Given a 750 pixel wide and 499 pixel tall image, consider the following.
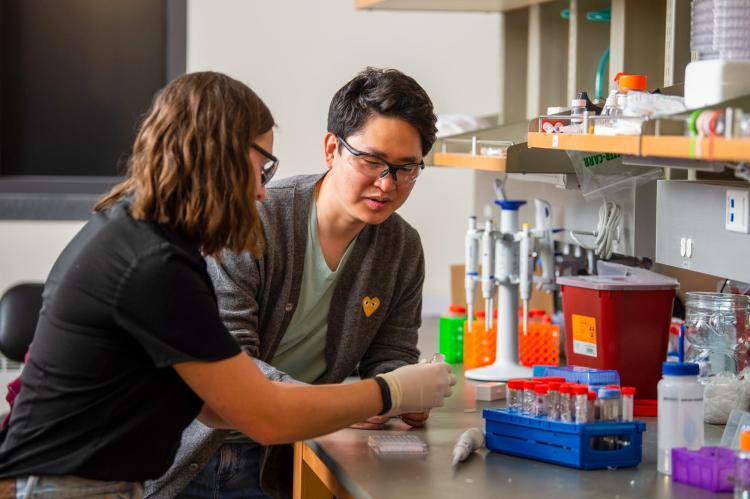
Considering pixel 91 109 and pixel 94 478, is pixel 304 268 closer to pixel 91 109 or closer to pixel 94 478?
pixel 94 478

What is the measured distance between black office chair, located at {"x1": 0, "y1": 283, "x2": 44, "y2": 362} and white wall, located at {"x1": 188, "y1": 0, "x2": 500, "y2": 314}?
3.91ft

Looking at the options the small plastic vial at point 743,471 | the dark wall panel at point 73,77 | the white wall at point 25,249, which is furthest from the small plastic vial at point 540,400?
the dark wall panel at point 73,77

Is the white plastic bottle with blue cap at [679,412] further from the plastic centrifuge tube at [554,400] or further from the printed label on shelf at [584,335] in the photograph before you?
the printed label on shelf at [584,335]

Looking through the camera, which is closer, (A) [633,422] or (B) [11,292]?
(A) [633,422]

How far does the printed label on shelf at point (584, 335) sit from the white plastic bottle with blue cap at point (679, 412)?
1.75 ft

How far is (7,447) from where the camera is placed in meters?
1.37

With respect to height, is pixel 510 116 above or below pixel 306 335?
above

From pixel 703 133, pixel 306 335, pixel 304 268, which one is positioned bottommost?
pixel 306 335

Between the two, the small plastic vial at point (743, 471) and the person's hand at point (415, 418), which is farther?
the person's hand at point (415, 418)

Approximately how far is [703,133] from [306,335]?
993mm

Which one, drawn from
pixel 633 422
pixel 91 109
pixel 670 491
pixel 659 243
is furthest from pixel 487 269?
pixel 91 109

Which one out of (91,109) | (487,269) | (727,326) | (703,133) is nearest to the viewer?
(703,133)

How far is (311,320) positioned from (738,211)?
84cm

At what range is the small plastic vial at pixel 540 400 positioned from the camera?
1.64 metres
